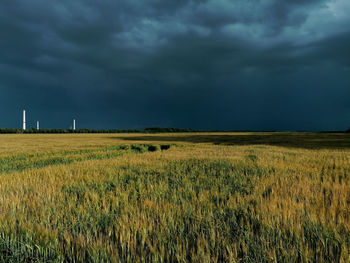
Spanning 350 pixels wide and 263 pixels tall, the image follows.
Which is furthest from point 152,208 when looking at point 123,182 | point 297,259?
point 123,182

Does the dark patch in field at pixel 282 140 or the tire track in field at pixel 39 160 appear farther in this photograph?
the dark patch in field at pixel 282 140

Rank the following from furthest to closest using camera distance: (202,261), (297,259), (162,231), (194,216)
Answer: (194,216)
(162,231)
(297,259)
(202,261)

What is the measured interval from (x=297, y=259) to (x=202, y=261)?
3.12 feet

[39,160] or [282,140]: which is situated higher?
[39,160]

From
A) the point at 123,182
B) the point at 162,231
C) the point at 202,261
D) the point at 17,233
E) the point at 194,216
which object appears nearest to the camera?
the point at 202,261

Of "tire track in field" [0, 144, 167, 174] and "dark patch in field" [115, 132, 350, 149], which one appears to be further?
"dark patch in field" [115, 132, 350, 149]

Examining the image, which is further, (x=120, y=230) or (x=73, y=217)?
(x=73, y=217)

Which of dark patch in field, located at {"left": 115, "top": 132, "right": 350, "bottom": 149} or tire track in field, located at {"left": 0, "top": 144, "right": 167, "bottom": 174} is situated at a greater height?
tire track in field, located at {"left": 0, "top": 144, "right": 167, "bottom": 174}

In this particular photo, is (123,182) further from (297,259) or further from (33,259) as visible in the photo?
(297,259)

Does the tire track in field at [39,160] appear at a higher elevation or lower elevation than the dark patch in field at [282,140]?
higher

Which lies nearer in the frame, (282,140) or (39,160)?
(39,160)

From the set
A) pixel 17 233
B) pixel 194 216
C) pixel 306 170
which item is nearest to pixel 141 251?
pixel 194 216

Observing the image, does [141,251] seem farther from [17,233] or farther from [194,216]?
[17,233]

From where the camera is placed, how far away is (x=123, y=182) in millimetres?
5301
